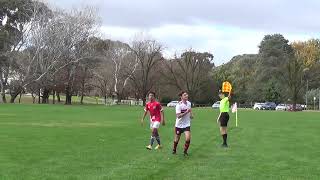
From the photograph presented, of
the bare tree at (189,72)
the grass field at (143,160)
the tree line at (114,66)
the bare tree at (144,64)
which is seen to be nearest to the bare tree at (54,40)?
the tree line at (114,66)

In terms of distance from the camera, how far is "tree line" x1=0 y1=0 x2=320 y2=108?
7988 centimetres

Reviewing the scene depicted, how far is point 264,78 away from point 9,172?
115257 millimetres

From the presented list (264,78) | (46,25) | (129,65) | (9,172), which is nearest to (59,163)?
(9,172)

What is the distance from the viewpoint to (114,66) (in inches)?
4131

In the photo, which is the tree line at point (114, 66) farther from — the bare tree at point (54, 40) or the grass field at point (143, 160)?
the grass field at point (143, 160)

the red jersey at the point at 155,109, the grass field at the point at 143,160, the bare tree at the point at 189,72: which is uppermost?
the bare tree at the point at 189,72

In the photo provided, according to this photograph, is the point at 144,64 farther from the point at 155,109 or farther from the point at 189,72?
the point at 155,109

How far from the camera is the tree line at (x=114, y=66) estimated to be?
7988 cm

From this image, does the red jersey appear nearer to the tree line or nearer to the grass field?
the grass field

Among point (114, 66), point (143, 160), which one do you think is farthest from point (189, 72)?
Result: point (143, 160)

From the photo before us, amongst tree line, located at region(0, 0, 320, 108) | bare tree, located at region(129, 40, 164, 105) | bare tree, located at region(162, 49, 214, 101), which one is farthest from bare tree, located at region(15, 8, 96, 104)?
bare tree, located at region(162, 49, 214, 101)

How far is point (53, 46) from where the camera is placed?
79.4 m

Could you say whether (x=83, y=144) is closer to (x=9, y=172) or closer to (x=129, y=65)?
(x=9, y=172)

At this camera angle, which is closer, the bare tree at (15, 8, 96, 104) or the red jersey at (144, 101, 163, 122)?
the red jersey at (144, 101, 163, 122)
